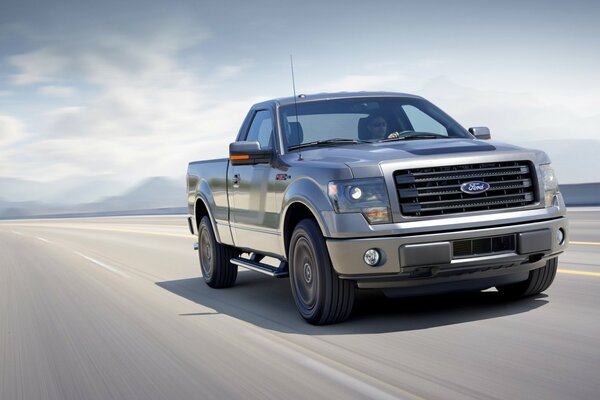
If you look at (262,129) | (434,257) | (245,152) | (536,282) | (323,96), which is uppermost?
(323,96)

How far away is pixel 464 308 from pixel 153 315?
290cm

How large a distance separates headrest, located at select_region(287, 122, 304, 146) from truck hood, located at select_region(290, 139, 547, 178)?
0.60 meters

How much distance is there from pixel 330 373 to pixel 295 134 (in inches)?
123

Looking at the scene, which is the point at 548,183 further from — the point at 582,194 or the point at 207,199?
the point at 582,194

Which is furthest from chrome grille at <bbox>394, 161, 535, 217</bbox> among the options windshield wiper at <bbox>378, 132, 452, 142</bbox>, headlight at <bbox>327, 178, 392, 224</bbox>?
windshield wiper at <bbox>378, 132, 452, 142</bbox>

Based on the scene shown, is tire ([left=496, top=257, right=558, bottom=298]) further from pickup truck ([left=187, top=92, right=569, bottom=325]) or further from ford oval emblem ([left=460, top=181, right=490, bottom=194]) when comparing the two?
ford oval emblem ([left=460, top=181, right=490, bottom=194])

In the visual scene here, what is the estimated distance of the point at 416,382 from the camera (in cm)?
464

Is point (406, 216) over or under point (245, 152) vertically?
under

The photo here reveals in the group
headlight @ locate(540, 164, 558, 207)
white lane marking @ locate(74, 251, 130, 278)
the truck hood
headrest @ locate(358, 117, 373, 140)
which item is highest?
headrest @ locate(358, 117, 373, 140)

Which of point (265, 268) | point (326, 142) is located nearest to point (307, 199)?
point (326, 142)

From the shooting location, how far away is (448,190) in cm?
606

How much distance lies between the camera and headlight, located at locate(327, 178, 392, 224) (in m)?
5.99

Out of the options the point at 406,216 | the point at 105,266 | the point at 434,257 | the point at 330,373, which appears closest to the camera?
the point at 330,373


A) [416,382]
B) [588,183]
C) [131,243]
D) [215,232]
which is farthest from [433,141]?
[588,183]
